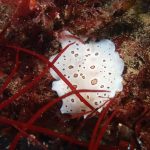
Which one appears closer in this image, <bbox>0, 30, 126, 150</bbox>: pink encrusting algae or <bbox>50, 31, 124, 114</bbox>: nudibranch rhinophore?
<bbox>0, 30, 126, 150</bbox>: pink encrusting algae

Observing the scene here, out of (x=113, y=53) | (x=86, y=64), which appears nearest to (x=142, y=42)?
(x=113, y=53)

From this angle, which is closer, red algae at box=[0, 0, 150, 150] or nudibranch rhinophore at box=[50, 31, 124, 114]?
red algae at box=[0, 0, 150, 150]

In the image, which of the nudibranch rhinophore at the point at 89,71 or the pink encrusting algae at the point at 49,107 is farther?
the nudibranch rhinophore at the point at 89,71

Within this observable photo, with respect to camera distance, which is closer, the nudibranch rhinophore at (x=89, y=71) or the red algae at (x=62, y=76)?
the red algae at (x=62, y=76)

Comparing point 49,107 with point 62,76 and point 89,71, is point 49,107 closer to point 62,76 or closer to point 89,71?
point 62,76

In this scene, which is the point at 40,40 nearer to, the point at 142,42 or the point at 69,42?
the point at 69,42

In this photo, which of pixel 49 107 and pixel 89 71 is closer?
pixel 49 107

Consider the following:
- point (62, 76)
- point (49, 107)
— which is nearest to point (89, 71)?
point (62, 76)

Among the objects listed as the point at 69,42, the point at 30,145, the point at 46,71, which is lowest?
the point at 30,145
